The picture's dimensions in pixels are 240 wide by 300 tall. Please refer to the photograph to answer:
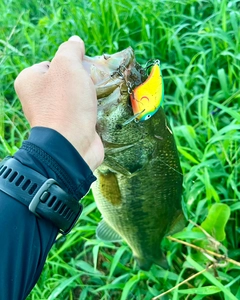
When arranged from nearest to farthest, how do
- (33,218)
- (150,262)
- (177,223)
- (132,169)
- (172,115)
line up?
(33,218) < (132,169) < (177,223) < (150,262) < (172,115)

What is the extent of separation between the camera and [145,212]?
200cm

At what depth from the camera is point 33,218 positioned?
49.5 inches

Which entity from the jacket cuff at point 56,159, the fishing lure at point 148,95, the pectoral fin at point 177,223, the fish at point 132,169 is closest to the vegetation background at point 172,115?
the pectoral fin at point 177,223

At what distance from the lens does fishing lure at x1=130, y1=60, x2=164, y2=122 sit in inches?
57.8

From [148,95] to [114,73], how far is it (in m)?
0.15

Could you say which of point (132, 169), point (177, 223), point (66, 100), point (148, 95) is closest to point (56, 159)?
point (66, 100)

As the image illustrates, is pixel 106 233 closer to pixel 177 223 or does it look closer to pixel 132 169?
pixel 177 223

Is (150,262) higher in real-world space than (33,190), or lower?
lower

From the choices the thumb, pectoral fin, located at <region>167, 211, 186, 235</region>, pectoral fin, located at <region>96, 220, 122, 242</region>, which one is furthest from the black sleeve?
pectoral fin, located at <region>96, 220, 122, 242</region>

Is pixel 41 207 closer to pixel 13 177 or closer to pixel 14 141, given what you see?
pixel 13 177

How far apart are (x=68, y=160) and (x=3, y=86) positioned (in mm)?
2449

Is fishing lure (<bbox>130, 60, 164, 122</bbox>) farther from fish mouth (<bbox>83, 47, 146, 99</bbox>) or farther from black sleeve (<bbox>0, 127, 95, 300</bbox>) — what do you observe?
black sleeve (<bbox>0, 127, 95, 300</bbox>)

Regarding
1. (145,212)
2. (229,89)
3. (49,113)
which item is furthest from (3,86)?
(49,113)

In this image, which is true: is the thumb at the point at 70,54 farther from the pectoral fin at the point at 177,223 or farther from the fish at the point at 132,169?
the pectoral fin at the point at 177,223
